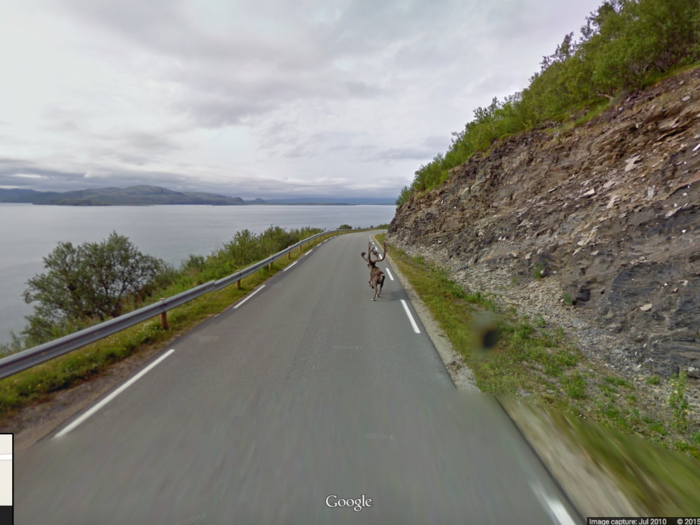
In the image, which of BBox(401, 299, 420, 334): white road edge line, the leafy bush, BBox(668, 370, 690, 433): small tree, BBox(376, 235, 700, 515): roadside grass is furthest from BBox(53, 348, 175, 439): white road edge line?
the leafy bush

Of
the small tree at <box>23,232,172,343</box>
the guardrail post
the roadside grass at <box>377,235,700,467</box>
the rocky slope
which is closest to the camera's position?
the roadside grass at <box>377,235,700,467</box>

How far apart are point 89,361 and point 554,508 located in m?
6.77

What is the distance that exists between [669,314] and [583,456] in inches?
157

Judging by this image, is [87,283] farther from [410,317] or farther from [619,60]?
[619,60]

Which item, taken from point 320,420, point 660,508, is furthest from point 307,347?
point 660,508

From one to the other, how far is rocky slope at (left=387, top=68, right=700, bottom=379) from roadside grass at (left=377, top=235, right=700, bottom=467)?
62cm

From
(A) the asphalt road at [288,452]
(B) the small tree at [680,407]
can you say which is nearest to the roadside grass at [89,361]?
(A) the asphalt road at [288,452]

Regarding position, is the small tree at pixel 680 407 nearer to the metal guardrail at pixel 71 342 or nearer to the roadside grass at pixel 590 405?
the roadside grass at pixel 590 405

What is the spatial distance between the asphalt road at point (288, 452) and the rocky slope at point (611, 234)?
3875mm

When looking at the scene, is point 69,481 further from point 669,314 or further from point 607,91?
point 607,91

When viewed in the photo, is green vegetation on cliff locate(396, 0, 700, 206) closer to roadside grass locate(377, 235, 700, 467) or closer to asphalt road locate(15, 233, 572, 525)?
roadside grass locate(377, 235, 700, 467)

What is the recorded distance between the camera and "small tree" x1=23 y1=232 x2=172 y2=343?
1577cm

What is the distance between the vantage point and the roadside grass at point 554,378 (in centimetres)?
345

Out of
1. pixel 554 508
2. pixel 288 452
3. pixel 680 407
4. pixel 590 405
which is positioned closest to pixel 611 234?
pixel 680 407
